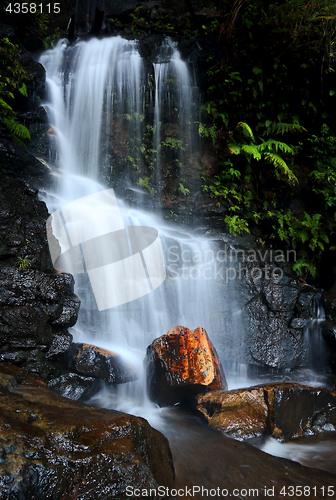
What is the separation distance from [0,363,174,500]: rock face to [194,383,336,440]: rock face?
1.55 m

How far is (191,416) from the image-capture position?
4.43 m

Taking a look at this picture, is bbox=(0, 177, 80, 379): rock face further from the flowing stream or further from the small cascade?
the small cascade

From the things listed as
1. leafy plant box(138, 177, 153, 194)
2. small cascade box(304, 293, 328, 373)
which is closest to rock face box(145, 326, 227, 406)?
small cascade box(304, 293, 328, 373)

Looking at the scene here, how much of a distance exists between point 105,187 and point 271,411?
743 centimetres

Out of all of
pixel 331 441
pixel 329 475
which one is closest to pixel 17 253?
pixel 329 475

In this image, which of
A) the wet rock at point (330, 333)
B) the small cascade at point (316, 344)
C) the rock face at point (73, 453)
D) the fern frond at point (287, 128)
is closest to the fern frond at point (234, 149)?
the fern frond at point (287, 128)

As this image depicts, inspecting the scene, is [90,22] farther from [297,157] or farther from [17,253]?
[17,253]

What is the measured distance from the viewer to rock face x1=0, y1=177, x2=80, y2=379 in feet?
13.1

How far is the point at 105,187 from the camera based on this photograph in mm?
9023

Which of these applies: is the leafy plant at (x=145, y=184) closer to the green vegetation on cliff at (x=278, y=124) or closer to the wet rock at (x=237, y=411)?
the green vegetation on cliff at (x=278, y=124)

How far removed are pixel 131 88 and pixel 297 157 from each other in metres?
6.09

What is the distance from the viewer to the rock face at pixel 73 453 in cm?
211

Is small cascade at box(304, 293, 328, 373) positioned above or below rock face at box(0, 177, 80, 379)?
below

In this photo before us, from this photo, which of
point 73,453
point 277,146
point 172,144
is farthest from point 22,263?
point 277,146
